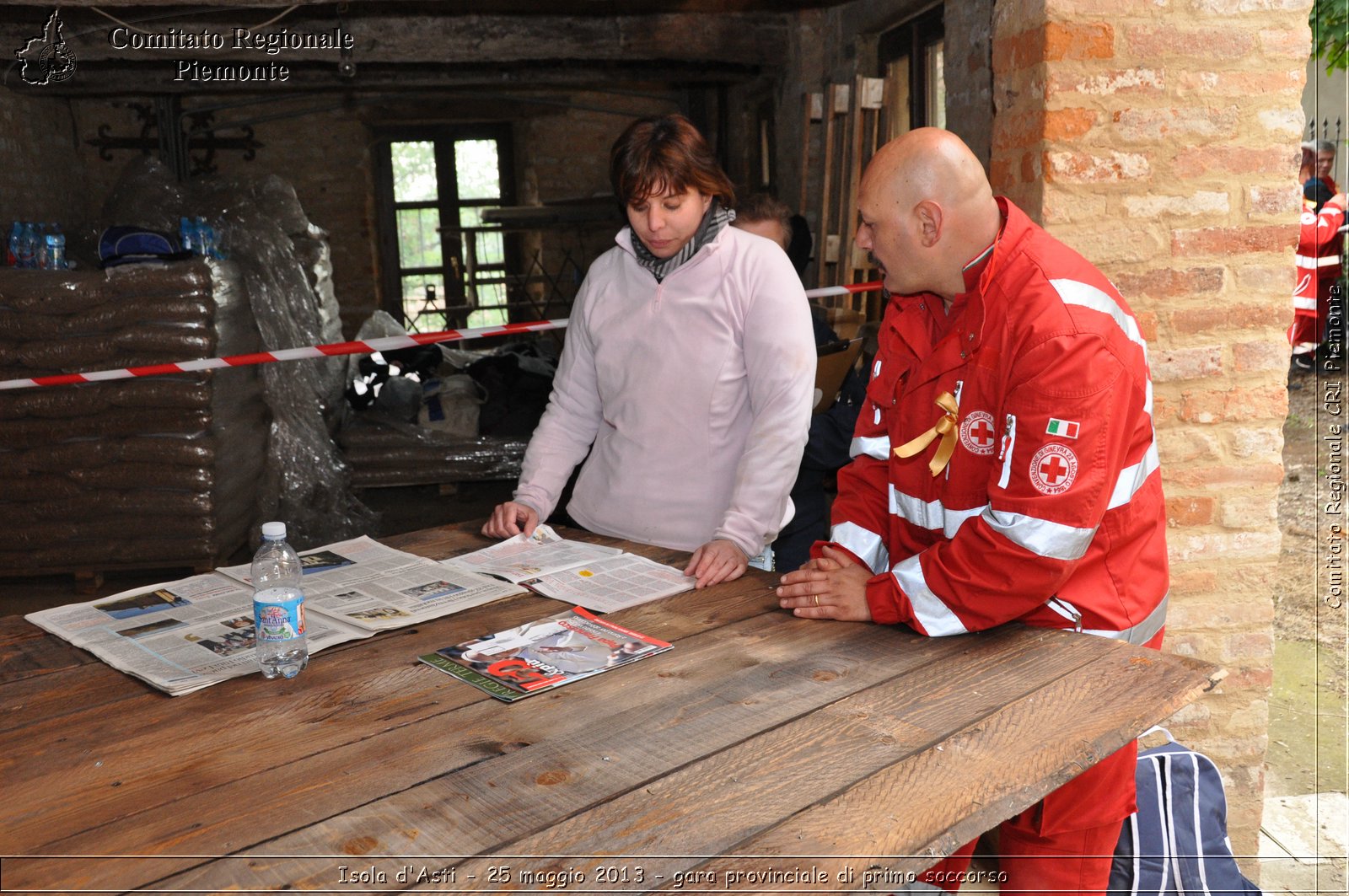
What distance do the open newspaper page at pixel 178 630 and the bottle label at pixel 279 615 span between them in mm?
99

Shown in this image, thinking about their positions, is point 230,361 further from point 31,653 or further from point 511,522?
point 31,653

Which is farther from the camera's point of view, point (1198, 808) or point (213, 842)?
point (1198, 808)

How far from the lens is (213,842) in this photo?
120cm

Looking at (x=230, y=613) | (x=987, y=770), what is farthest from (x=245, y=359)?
(x=987, y=770)

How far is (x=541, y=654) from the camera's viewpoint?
67.0 inches

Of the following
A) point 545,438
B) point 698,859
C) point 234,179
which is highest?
point 234,179

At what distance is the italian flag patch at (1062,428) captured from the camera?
1.60 m

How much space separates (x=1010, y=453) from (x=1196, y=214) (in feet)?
4.37

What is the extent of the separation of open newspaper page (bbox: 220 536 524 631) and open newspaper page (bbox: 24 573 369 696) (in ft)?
0.18

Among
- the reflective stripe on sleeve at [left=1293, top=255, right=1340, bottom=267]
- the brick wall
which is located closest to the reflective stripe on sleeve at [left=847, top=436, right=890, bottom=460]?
the brick wall

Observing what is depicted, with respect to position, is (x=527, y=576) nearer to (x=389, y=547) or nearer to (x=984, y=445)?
(x=389, y=547)

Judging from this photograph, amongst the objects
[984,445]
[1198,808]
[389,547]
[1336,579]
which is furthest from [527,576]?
[1336,579]

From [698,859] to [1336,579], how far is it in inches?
188

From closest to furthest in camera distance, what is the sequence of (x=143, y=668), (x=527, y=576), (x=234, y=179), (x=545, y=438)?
(x=143, y=668) < (x=527, y=576) < (x=545, y=438) < (x=234, y=179)
